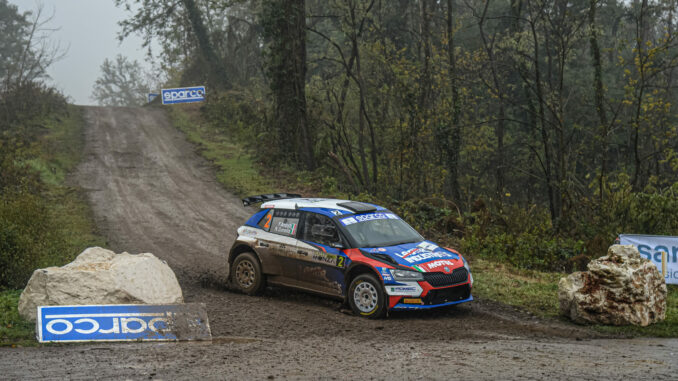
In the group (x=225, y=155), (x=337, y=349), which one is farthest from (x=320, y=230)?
(x=225, y=155)

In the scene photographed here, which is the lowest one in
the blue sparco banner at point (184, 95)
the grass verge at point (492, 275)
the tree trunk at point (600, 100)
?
the grass verge at point (492, 275)

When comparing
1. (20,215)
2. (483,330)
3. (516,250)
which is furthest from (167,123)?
(483,330)

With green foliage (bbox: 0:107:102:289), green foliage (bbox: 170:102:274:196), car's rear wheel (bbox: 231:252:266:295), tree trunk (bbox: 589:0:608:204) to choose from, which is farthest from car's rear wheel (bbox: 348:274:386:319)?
green foliage (bbox: 170:102:274:196)

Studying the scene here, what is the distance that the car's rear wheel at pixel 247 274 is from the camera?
11602mm

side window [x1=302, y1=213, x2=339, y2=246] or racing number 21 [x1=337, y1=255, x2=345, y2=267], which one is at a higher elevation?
side window [x1=302, y1=213, x2=339, y2=246]

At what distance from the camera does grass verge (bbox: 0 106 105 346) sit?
909 centimetres

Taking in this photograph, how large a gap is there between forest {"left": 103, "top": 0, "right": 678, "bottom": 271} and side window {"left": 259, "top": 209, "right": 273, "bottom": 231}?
640 cm

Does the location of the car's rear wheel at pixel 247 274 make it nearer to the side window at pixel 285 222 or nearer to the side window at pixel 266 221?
the side window at pixel 266 221

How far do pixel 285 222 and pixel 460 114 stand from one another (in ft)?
65.0

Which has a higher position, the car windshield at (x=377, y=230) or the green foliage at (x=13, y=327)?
the car windshield at (x=377, y=230)

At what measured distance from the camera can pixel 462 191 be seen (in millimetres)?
31078

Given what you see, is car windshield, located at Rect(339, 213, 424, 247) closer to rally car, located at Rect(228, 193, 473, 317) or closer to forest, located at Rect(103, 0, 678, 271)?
rally car, located at Rect(228, 193, 473, 317)

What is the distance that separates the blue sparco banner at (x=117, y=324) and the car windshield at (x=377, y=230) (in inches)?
114

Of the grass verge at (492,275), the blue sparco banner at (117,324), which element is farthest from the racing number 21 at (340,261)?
the grass verge at (492,275)
